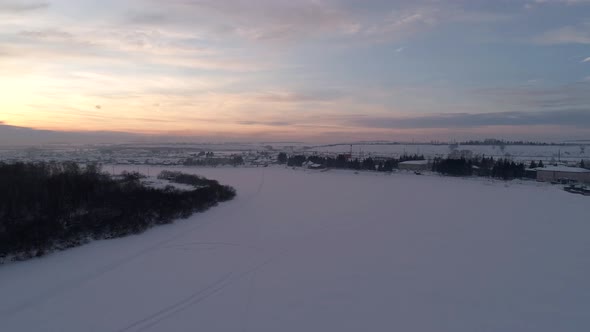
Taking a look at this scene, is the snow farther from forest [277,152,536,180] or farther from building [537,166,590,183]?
building [537,166,590,183]

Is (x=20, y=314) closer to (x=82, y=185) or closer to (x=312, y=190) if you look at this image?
(x=82, y=185)

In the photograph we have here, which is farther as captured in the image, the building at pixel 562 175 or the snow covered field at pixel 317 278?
the building at pixel 562 175

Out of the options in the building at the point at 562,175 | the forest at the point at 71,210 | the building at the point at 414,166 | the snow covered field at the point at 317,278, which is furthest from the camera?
the building at the point at 414,166

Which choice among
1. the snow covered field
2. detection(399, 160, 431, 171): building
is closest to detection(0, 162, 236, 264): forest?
the snow covered field

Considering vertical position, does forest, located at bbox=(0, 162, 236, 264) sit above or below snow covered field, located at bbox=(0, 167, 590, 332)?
above

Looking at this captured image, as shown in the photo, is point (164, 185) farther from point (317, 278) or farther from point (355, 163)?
point (355, 163)

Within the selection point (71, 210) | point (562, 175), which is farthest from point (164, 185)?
point (562, 175)

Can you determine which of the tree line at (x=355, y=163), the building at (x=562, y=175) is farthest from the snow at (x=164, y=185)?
the building at (x=562, y=175)

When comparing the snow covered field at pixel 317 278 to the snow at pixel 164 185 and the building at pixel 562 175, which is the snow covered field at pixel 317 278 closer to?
the snow at pixel 164 185
